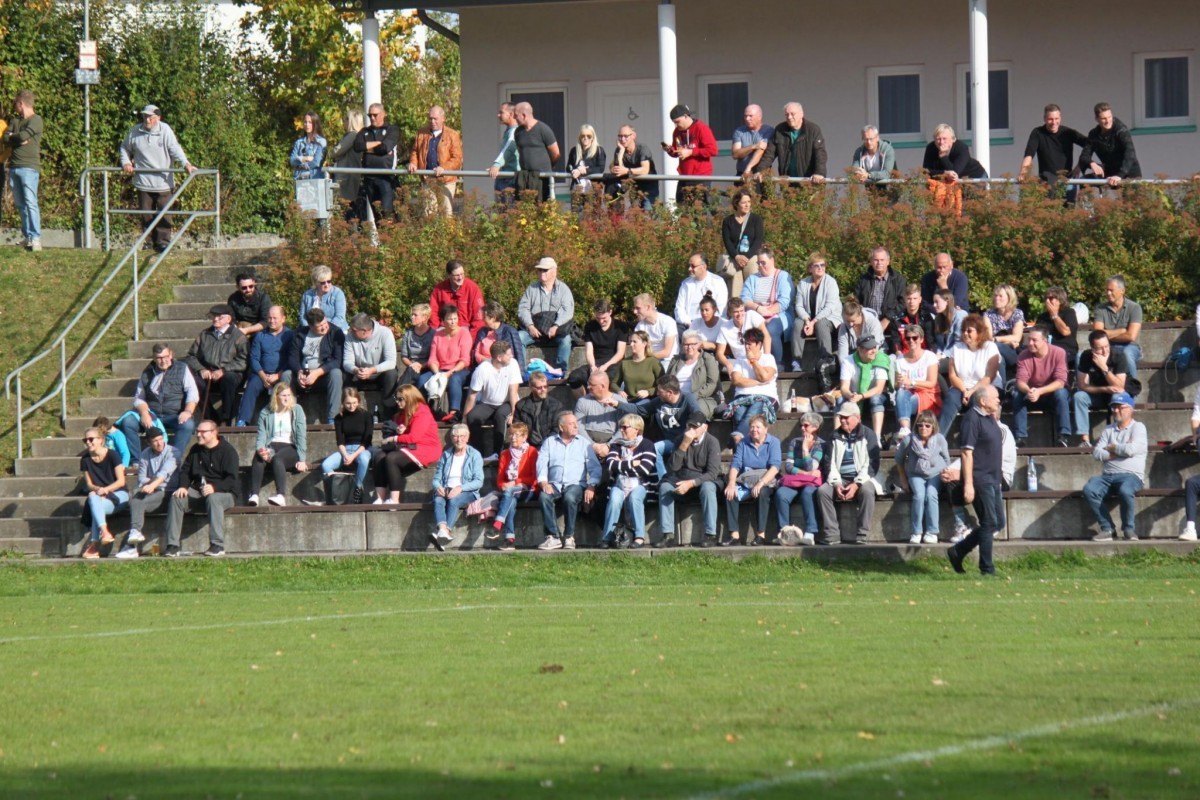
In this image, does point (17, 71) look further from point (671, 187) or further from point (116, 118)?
point (671, 187)

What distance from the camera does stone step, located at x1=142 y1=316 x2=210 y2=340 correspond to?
24547 mm

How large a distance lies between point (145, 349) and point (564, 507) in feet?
26.9

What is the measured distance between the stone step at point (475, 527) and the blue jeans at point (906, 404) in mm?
1222

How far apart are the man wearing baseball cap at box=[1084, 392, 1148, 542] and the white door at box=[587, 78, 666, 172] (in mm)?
12434

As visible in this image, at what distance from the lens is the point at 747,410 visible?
64.8ft

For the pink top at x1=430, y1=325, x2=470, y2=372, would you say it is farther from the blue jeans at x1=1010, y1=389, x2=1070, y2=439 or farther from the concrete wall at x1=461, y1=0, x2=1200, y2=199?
the concrete wall at x1=461, y1=0, x2=1200, y2=199

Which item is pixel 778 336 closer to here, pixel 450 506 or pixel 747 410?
pixel 747 410

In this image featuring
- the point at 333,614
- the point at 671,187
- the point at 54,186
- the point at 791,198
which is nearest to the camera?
the point at 333,614

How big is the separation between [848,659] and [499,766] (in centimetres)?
357

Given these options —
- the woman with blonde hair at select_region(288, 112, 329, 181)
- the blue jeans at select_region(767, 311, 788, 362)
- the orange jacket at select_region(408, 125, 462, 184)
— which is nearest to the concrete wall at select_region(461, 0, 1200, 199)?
the orange jacket at select_region(408, 125, 462, 184)

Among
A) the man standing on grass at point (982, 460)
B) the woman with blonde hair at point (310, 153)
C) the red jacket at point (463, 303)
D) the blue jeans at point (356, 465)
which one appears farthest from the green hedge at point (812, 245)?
the man standing on grass at point (982, 460)

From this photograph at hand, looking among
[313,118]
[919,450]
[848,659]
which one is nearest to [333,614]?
[848,659]

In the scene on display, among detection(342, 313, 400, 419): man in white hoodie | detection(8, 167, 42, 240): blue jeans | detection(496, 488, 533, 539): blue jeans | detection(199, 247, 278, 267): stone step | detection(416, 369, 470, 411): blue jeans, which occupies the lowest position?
detection(496, 488, 533, 539): blue jeans

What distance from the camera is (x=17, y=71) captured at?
30.6 metres
